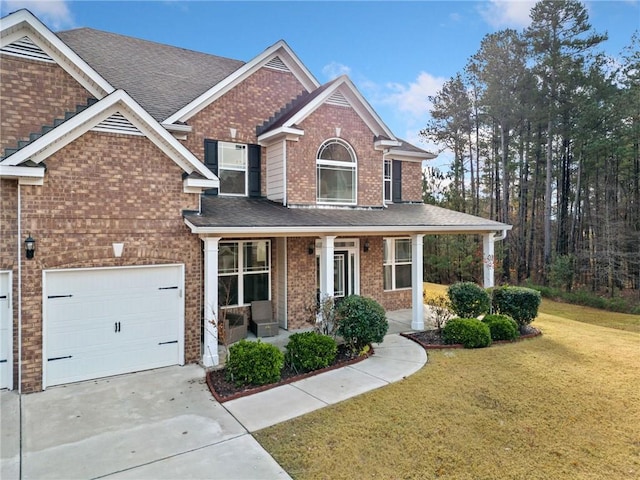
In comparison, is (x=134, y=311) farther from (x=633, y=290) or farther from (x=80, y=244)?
(x=633, y=290)

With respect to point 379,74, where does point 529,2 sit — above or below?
above

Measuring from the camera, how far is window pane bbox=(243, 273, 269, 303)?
37.3 feet

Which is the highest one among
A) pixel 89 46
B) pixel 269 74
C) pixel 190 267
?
pixel 89 46

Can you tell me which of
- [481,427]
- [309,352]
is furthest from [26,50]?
[481,427]

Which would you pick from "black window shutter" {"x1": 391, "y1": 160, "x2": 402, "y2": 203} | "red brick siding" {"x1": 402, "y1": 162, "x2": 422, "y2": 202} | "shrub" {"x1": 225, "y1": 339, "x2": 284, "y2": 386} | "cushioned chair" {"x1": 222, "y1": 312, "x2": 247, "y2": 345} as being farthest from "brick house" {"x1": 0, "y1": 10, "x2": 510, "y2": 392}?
"red brick siding" {"x1": 402, "y1": 162, "x2": 422, "y2": 202}

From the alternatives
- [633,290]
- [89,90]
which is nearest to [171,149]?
[89,90]

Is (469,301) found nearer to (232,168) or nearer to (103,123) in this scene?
(232,168)

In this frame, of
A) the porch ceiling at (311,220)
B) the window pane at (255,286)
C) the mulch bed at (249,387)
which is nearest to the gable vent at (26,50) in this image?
the porch ceiling at (311,220)

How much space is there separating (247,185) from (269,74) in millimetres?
3755

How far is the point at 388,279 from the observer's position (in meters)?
14.0

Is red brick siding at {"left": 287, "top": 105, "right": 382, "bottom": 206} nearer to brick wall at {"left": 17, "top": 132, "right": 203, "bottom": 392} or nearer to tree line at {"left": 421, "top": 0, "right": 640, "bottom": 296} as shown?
brick wall at {"left": 17, "top": 132, "right": 203, "bottom": 392}

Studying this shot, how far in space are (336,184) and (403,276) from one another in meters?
4.55

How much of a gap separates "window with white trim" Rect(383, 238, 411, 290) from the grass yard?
5.48m

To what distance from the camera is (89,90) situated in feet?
27.9
